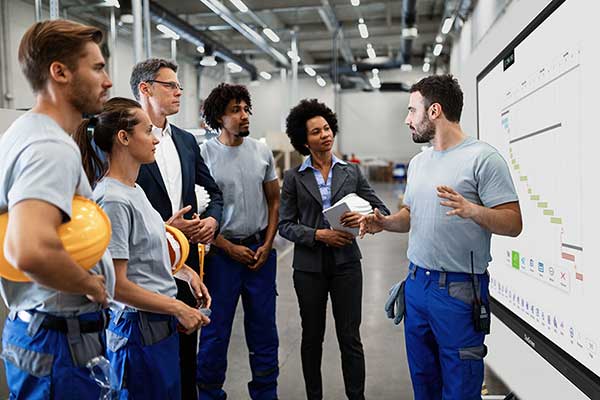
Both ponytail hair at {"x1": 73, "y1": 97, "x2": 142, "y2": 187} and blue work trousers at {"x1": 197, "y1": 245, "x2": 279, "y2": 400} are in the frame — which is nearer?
ponytail hair at {"x1": 73, "y1": 97, "x2": 142, "y2": 187}

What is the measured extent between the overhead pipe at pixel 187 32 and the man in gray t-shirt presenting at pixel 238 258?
6530mm

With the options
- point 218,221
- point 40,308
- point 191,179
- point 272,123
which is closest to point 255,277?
point 218,221

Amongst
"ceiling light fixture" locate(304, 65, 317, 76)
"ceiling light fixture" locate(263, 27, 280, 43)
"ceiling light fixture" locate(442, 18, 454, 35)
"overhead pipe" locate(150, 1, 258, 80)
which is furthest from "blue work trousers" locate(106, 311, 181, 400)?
"ceiling light fixture" locate(304, 65, 317, 76)

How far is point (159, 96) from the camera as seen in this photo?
2.06 metres

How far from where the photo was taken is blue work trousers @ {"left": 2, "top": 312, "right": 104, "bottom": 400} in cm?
113

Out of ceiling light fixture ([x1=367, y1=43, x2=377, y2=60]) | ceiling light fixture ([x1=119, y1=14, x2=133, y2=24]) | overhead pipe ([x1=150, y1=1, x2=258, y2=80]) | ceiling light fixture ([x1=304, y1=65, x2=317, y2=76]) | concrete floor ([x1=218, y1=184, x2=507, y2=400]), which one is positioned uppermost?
ceiling light fixture ([x1=367, y1=43, x2=377, y2=60])

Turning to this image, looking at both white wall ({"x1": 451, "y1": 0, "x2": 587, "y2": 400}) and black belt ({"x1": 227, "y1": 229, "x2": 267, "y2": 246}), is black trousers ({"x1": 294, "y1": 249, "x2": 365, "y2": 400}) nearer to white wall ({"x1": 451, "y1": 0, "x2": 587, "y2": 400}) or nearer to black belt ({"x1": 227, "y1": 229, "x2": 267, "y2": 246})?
black belt ({"x1": 227, "y1": 229, "x2": 267, "y2": 246})

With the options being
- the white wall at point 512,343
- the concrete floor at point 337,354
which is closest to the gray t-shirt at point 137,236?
the white wall at point 512,343

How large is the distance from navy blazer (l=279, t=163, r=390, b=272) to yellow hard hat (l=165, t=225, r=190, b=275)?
773mm

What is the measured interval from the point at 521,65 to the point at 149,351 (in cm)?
191

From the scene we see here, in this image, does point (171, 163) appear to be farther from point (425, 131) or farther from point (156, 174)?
point (425, 131)

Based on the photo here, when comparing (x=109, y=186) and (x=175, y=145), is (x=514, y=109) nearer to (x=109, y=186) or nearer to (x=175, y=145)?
(x=175, y=145)

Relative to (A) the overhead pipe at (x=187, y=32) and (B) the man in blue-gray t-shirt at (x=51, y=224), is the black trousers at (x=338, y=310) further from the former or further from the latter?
(A) the overhead pipe at (x=187, y=32)

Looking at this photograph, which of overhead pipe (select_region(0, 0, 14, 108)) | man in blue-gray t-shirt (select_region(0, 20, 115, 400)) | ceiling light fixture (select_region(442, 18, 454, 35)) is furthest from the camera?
A: ceiling light fixture (select_region(442, 18, 454, 35))
